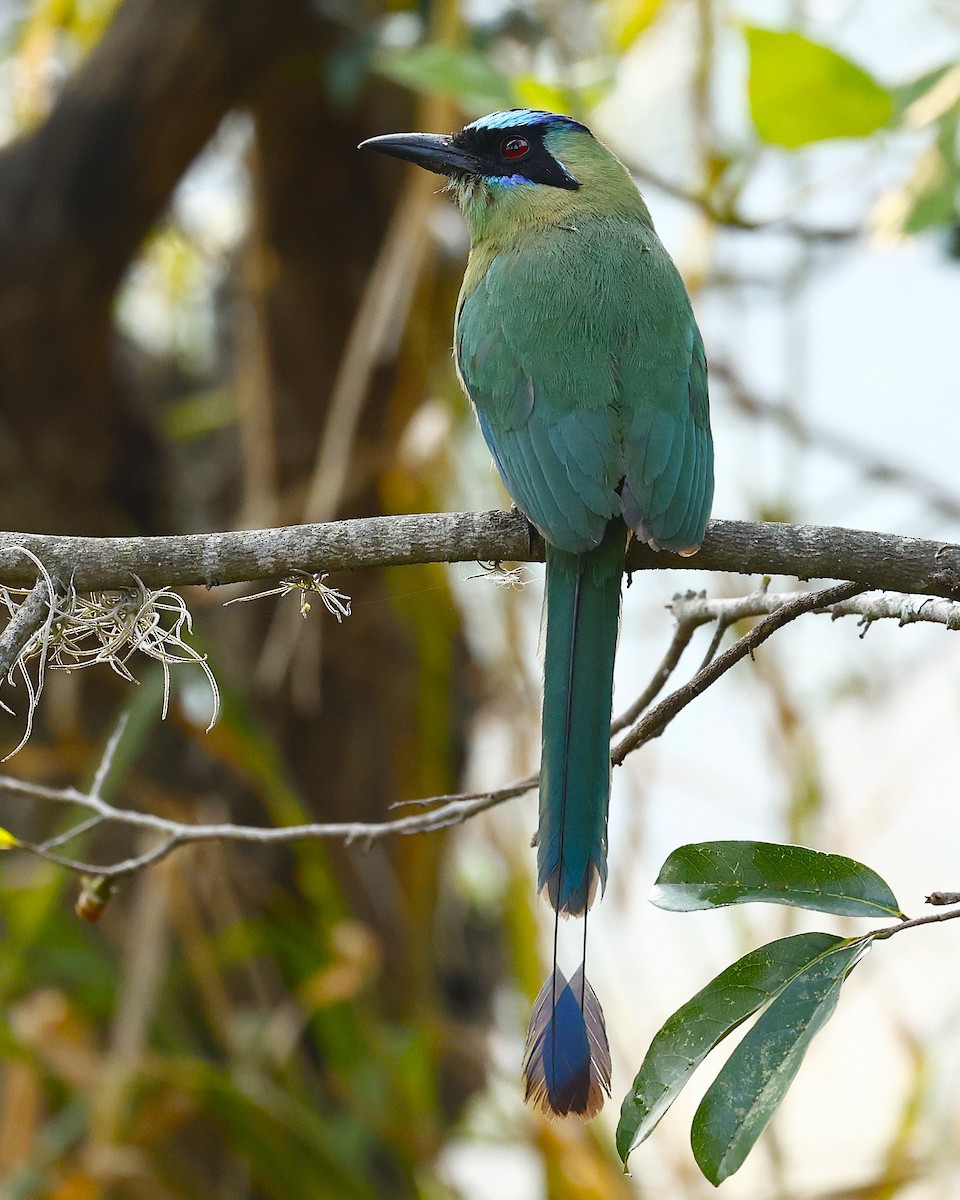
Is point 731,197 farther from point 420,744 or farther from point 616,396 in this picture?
point 420,744

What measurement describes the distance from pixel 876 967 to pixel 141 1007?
1.68m

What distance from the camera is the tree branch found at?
1311mm

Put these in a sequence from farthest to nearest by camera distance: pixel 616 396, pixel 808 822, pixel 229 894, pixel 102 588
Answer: pixel 229 894, pixel 808 822, pixel 616 396, pixel 102 588

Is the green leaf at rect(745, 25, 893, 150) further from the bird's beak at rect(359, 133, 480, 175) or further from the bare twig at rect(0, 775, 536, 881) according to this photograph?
the bare twig at rect(0, 775, 536, 881)

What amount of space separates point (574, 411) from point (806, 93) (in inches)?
35.1

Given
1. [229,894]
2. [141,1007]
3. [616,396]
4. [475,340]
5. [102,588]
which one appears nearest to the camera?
[102,588]

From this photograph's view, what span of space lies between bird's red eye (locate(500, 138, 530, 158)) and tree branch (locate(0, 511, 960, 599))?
3.85 feet

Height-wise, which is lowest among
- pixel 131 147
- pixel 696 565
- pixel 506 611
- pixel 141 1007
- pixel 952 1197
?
pixel 952 1197

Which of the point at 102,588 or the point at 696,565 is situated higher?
the point at 696,565

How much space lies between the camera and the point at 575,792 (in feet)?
4.92

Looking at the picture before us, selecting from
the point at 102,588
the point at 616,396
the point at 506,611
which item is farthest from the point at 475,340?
the point at 506,611

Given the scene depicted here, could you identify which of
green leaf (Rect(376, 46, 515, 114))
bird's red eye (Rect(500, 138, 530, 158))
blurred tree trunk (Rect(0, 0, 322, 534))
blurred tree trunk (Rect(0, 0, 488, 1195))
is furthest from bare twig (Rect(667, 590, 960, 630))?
blurred tree trunk (Rect(0, 0, 322, 534))

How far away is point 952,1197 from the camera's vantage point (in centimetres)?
289

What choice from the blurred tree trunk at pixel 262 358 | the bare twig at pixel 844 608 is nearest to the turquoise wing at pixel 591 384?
the bare twig at pixel 844 608
